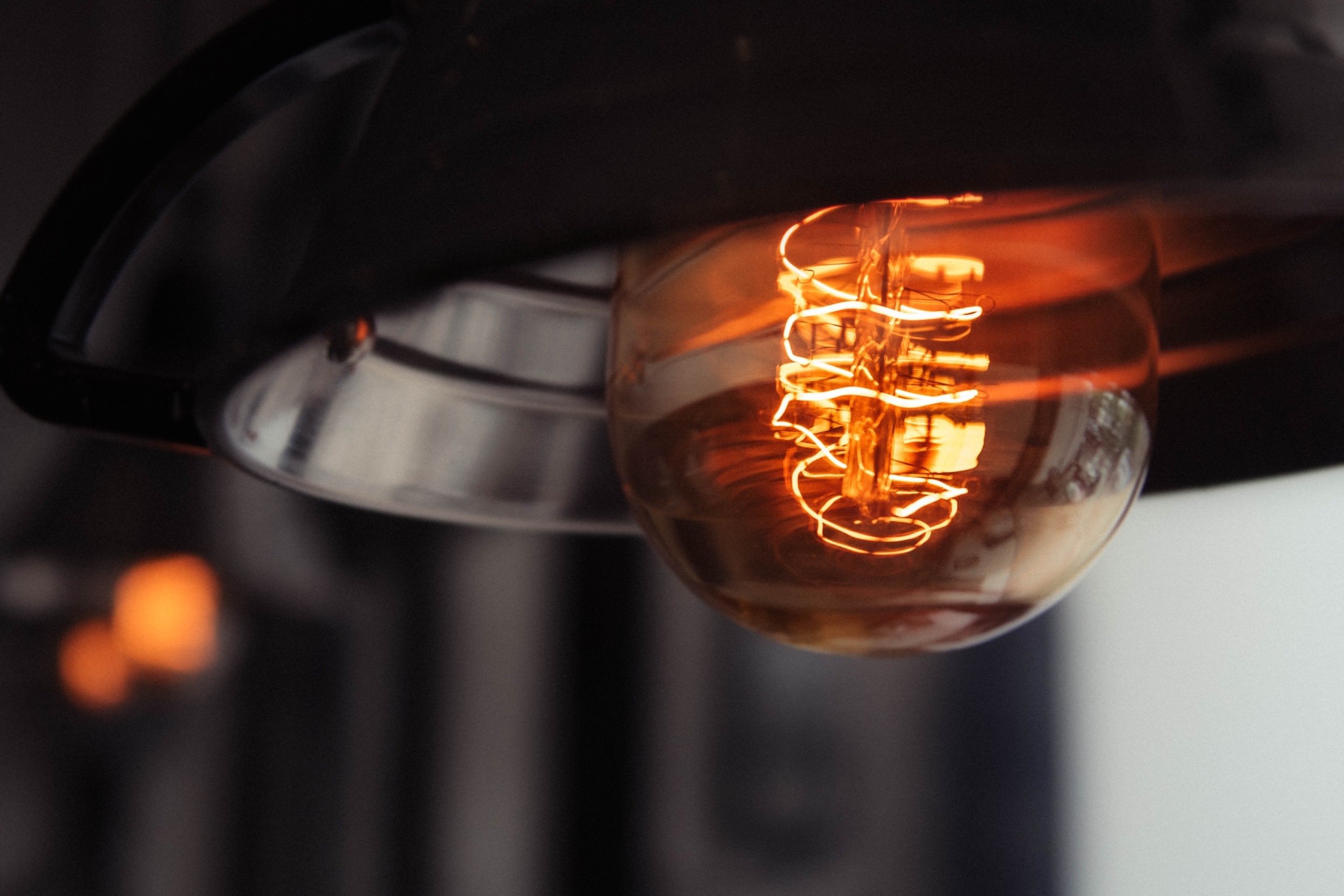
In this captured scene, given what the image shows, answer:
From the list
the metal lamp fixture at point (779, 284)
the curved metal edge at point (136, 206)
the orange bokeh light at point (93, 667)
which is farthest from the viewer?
the orange bokeh light at point (93, 667)

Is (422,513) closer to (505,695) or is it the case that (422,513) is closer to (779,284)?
(779,284)

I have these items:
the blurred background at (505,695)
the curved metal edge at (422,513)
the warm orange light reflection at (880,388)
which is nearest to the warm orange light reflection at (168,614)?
the blurred background at (505,695)

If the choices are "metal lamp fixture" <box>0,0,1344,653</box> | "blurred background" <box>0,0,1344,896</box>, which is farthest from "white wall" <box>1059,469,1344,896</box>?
"metal lamp fixture" <box>0,0,1344,653</box>

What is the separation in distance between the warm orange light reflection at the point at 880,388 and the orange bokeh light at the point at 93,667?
1.94 feet

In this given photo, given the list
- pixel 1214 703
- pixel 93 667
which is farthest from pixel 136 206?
pixel 1214 703

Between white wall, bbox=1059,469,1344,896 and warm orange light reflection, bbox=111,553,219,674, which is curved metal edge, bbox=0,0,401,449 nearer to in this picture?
warm orange light reflection, bbox=111,553,219,674

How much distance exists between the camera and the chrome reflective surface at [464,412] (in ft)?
0.87

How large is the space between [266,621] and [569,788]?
27 cm

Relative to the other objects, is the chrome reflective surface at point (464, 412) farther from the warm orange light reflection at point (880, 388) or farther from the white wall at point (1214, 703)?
Answer: the white wall at point (1214, 703)

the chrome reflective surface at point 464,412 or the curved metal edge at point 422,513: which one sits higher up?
the chrome reflective surface at point 464,412

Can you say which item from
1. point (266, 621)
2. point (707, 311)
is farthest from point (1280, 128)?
point (266, 621)

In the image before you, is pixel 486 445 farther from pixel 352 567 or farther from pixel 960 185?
pixel 352 567

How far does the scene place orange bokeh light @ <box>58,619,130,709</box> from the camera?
2.32 ft

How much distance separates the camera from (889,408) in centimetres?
29
